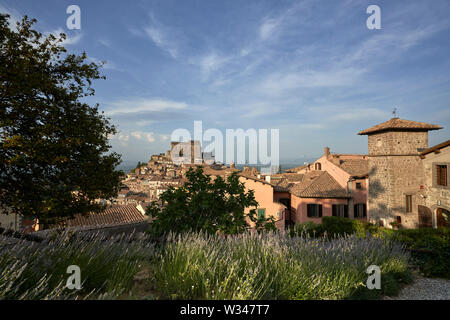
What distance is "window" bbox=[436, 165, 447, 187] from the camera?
56.7 feet

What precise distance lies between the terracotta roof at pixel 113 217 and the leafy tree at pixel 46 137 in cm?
1223

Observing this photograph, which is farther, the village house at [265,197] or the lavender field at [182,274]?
the village house at [265,197]

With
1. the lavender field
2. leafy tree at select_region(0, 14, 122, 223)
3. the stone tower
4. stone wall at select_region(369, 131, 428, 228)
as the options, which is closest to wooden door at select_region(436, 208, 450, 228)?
stone wall at select_region(369, 131, 428, 228)

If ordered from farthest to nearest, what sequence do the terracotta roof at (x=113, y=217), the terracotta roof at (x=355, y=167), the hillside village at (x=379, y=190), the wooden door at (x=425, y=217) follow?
the terracotta roof at (x=355, y=167), the terracotta roof at (x=113, y=217), the wooden door at (x=425, y=217), the hillside village at (x=379, y=190)

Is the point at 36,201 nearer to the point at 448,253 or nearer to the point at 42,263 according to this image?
the point at 42,263

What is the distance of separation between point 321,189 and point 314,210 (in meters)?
2.75

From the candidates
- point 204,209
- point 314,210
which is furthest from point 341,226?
point 314,210

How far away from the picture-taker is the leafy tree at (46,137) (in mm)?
8422

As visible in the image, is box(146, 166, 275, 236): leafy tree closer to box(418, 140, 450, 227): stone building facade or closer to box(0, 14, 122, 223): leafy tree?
box(0, 14, 122, 223): leafy tree

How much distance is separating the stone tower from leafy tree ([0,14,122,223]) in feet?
72.8

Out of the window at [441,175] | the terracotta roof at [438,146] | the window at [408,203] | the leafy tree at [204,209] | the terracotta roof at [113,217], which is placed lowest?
the terracotta roof at [113,217]

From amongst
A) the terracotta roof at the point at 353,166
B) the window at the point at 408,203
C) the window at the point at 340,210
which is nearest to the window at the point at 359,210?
the window at the point at 340,210

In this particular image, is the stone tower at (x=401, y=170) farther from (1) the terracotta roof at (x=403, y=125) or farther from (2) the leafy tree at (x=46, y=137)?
(2) the leafy tree at (x=46, y=137)

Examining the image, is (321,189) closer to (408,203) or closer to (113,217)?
(408,203)
